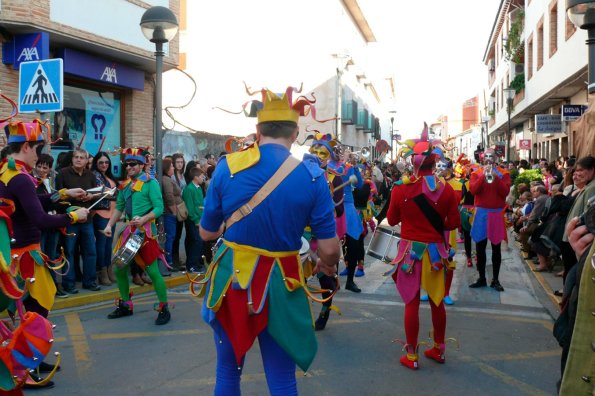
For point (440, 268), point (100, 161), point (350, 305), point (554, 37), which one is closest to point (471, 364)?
point (440, 268)

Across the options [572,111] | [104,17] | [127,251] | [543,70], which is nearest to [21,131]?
[127,251]

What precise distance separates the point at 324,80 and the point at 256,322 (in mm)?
26362

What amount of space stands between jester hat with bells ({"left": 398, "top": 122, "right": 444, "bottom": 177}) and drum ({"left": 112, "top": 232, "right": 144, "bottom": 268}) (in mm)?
2848

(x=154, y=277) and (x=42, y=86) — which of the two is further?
(x=42, y=86)

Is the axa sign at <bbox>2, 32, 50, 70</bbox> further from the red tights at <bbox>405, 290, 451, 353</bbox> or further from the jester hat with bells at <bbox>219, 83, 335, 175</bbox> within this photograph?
the jester hat with bells at <bbox>219, 83, 335, 175</bbox>

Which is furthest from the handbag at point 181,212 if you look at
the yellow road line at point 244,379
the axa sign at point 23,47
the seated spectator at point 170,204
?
the yellow road line at point 244,379

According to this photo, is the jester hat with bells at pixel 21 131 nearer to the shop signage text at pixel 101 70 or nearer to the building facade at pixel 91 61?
the building facade at pixel 91 61

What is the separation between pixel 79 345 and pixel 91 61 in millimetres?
8840

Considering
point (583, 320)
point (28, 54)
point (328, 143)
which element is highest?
point (28, 54)

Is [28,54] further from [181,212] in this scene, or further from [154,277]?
[154,277]

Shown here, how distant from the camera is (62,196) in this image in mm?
4676

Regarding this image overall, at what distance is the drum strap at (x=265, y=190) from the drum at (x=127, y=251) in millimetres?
3166

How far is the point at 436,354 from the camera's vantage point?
16.8ft

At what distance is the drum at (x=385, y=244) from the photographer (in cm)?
541
